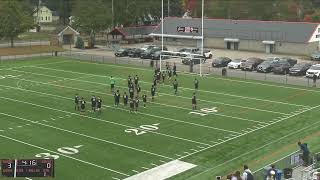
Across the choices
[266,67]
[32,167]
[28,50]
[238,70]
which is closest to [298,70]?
[266,67]

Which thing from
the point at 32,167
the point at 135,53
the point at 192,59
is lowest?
the point at 32,167

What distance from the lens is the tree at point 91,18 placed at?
73438mm

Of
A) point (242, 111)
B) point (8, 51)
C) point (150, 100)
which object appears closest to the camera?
point (242, 111)

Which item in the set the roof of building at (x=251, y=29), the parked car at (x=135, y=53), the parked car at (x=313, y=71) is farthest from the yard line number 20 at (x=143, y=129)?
the parked car at (x=135, y=53)

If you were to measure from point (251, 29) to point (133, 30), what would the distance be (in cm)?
1975

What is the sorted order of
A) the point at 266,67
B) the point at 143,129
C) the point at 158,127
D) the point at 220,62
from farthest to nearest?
the point at 220,62 → the point at 266,67 → the point at 158,127 → the point at 143,129

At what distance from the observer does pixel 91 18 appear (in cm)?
7344

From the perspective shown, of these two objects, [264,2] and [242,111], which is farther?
[264,2]

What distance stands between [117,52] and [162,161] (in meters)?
39.2

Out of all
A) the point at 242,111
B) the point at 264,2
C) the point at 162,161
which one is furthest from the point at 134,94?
the point at 264,2

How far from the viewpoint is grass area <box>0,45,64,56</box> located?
65.8 meters

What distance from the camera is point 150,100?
36156 mm

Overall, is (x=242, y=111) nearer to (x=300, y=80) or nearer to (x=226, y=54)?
(x=300, y=80)

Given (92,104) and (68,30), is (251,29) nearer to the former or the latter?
(68,30)
